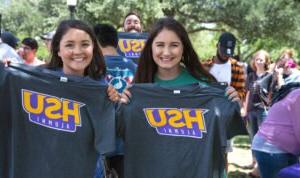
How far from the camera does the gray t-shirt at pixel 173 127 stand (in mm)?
3029

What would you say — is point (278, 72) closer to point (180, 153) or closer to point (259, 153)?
point (259, 153)

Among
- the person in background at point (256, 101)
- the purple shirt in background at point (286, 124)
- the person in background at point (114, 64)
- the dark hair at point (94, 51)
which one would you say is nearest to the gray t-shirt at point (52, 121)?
the dark hair at point (94, 51)

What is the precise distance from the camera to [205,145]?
3016 mm

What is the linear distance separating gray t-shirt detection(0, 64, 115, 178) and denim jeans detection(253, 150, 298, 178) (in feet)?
4.48

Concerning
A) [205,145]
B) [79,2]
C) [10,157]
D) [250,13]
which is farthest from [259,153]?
[79,2]

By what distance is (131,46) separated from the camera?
625 cm

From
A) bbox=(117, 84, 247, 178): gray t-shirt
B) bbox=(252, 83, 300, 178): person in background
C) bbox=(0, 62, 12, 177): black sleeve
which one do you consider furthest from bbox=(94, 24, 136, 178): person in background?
bbox=(252, 83, 300, 178): person in background

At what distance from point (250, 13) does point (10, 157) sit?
13965 millimetres

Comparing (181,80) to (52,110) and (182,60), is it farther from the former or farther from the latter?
(52,110)

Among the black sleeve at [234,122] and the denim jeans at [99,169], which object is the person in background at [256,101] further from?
the denim jeans at [99,169]

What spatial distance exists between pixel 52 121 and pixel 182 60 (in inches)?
42.8

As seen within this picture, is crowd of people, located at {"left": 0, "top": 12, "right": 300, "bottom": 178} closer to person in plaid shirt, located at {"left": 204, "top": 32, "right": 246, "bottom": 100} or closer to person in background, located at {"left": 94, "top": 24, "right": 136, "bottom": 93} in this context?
person in background, located at {"left": 94, "top": 24, "right": 136, "bottom": 93}

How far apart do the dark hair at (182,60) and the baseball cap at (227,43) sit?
221cm

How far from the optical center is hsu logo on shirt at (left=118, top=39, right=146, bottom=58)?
6180 mm
